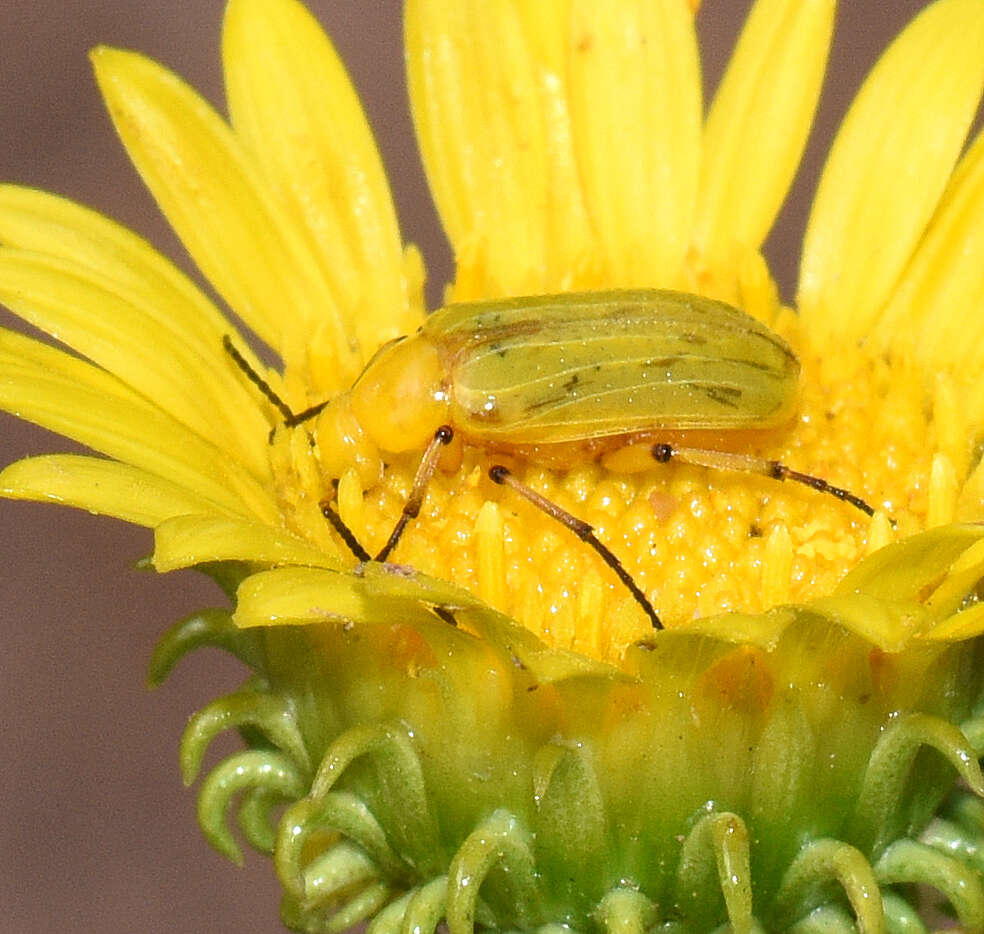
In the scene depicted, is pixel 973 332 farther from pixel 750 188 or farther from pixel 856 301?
pixel 750 188

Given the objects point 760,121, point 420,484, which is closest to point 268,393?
point 420,484

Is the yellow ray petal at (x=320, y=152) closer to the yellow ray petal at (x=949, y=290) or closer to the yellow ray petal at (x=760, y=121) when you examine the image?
the yellow ray petal at (x=760, y=121)

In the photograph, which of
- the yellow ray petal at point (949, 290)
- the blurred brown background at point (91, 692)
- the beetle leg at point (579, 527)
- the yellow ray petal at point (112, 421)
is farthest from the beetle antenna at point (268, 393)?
the blurred brown background at point (91, 692)

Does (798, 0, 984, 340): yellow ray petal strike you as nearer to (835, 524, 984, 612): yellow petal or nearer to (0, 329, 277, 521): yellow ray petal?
(835, 524, 984, 612): yellow petal

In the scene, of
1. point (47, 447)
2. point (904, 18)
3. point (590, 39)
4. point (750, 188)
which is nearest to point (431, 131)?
point (590, 39)

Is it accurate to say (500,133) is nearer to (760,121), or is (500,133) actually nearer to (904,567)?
(760,121)

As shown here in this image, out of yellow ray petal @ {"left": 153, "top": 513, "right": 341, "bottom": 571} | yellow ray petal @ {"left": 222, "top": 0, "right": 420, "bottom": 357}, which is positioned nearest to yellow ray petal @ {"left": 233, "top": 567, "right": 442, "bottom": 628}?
yellow ray petal @ {"left": 153, "top": 513, "right": 341, "bottom": 571}

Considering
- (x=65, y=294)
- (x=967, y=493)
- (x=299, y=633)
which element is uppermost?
(x=65, y=294)
